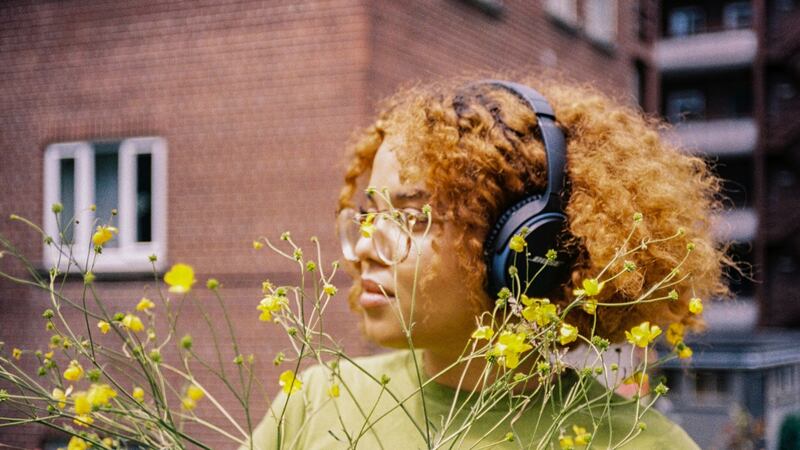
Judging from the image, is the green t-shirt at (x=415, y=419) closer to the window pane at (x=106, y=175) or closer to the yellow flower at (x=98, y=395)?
the yellow flower at (x=98, y=395)

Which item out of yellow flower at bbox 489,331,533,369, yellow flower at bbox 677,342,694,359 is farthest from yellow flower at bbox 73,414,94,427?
yellow flower at bbox 677,342,694,359

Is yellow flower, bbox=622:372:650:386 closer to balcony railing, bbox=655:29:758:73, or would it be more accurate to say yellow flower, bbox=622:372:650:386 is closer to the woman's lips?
the woman's lips

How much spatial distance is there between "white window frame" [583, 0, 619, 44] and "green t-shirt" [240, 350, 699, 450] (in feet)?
30.7

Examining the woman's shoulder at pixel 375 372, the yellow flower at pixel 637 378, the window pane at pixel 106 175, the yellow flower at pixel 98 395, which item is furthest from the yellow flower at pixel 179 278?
the window pane at pixel 106 175

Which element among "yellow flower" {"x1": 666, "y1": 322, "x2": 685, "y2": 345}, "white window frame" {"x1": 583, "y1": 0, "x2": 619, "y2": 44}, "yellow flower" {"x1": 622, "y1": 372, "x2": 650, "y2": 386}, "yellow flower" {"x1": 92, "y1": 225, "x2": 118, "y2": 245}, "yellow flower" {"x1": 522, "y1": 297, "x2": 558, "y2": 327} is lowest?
"yellow flower" {"x1": 622, "y1": 372, "x2": 650, "y2": 386}

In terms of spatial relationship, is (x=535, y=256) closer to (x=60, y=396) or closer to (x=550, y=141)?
(x=550, y=141)

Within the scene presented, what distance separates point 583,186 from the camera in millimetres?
1649

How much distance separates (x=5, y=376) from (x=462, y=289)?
729 mm

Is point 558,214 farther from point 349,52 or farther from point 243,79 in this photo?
point 243,79

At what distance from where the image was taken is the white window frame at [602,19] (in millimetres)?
10828

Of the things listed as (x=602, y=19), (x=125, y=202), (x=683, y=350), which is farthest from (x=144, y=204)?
(x=683, y=350)

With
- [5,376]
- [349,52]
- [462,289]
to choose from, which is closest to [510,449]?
[462,289]

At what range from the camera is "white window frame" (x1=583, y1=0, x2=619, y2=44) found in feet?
35.5

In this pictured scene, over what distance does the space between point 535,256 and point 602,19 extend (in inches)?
401
